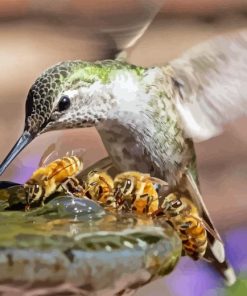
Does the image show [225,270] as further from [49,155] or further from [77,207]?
[77,207]

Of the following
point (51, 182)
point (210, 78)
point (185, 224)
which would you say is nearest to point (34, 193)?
point (51, 182)

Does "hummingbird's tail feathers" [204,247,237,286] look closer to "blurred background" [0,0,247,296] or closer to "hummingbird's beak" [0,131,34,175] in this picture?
"blurred background" [0,0,247,296]

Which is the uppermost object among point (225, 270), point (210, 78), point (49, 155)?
point (210, 78)

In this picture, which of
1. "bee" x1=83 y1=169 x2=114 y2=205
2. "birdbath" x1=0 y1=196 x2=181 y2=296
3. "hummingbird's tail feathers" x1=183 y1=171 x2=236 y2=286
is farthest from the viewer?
"hummingbird's tail feathers" x1=183 y1=171 x2=236 y2=286

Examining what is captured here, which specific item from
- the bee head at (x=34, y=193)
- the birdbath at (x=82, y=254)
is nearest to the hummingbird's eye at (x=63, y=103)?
the bee head at (x=34, y=193)

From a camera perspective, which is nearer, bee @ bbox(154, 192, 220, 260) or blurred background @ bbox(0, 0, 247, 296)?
bee @ bbox(154, 192, 220, 260)

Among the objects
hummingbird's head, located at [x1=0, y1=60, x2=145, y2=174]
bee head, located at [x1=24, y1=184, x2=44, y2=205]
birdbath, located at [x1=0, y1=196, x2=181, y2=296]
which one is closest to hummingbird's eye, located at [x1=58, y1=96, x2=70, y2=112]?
hummingbird's head, located at [x1=0, y1=60, x2=145, y2=174]

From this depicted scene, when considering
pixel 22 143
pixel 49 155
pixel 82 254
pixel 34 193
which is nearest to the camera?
pixel 82 254
